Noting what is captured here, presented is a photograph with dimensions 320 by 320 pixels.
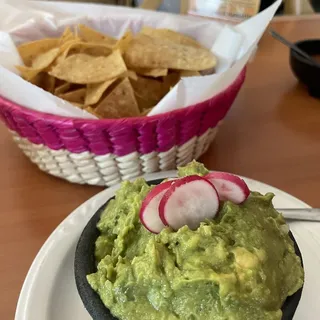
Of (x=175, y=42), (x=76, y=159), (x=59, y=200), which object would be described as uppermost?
(x=175, y=42)

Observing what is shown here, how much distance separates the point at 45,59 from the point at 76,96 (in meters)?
0.13

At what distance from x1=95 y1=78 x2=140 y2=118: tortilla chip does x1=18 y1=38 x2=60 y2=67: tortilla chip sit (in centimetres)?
27

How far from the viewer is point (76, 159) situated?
3.82 ft

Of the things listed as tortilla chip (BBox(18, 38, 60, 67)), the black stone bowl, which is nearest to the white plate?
the black stone bowl

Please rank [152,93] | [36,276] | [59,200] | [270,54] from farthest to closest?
[270,54] < [152,93] < [59,200] < [36,276]

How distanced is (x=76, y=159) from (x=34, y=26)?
507 millimetres

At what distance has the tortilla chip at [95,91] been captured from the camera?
125 cm

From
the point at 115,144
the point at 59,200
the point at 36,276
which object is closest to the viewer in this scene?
the point at 36,276

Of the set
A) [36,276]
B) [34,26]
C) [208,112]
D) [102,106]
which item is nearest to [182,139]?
[208,112]

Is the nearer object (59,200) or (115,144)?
(115,144)

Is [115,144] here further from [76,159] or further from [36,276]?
[36,276]

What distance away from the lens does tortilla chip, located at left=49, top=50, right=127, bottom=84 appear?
127cm

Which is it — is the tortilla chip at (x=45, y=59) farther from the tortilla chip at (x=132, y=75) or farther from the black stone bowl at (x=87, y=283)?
the black stone bowl at (x=87, y=283)

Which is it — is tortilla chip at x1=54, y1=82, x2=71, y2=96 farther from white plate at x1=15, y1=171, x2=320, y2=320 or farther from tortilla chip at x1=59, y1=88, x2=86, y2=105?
white plate at x1=15, y1=171, x2=320, y2=320
